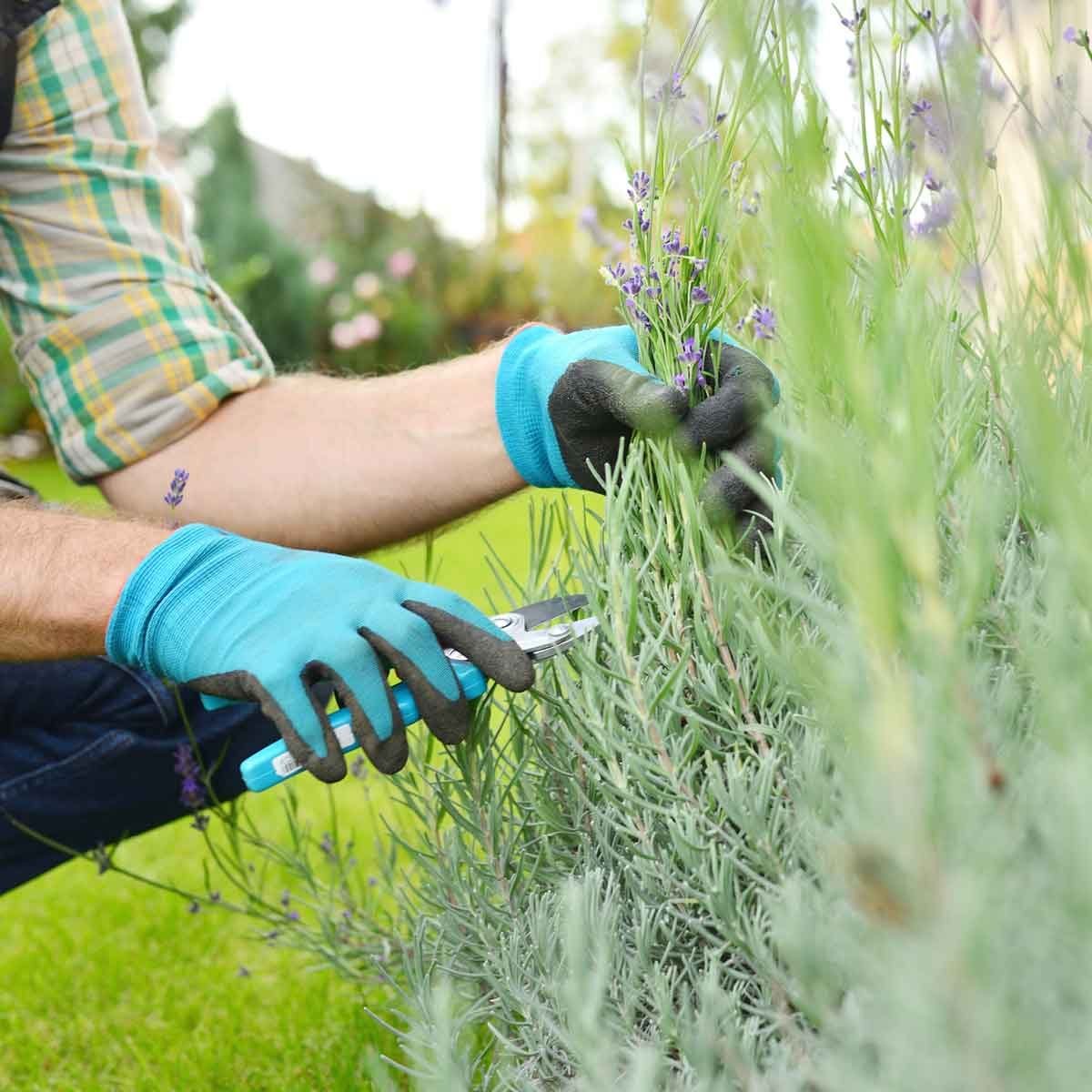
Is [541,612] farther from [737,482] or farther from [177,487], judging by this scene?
[177,487]

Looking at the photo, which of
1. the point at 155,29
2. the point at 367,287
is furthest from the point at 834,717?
the point at 155,29

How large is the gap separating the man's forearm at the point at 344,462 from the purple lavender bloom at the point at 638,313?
0.72 meters

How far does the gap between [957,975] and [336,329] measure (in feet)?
32.8

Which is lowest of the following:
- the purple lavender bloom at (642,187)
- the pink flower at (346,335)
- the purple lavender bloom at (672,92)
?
the pink flower at (346,335)

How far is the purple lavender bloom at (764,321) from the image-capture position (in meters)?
1.10

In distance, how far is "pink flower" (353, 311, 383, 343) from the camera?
31.4ft

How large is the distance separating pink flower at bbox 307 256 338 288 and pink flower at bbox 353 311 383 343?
1.91ft

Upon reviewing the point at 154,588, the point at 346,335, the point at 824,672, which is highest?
the point at 824,672

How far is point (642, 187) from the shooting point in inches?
40.1

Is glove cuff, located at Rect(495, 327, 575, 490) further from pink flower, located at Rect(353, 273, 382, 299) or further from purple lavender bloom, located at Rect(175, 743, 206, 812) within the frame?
pink flower, located at Rect(353, 273, 382, 299)

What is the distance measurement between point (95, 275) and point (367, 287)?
8.36 meters

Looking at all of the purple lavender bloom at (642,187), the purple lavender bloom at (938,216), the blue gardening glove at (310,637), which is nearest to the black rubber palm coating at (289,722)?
the blue gardening glove at (310,637)

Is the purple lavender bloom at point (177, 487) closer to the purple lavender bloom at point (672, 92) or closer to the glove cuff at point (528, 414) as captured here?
the glove cuff at point (528, 414)

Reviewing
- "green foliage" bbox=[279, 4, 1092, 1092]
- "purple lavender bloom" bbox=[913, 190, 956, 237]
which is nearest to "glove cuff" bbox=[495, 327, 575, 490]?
"green foliage" bbox=[279, 4, 1092, 1092]
